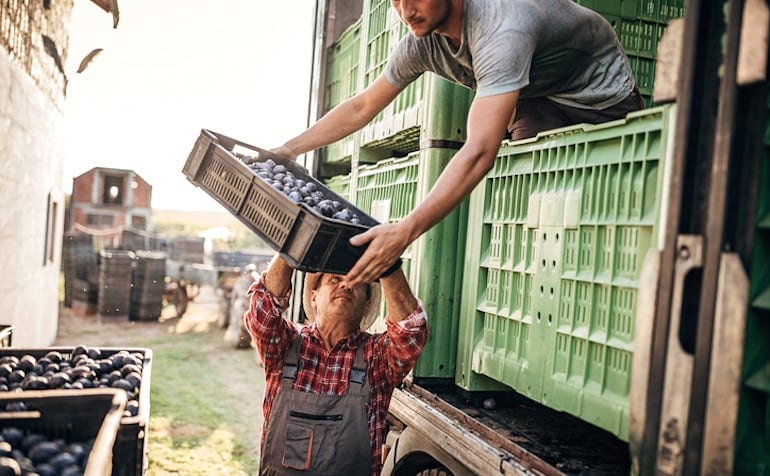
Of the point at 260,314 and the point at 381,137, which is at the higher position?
the point at 381,137

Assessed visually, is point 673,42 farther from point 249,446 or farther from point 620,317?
point 249,446

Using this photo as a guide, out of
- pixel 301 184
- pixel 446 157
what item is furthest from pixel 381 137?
pixel 301 184

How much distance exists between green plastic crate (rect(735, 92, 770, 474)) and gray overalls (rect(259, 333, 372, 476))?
144cm

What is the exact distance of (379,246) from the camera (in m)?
2.04

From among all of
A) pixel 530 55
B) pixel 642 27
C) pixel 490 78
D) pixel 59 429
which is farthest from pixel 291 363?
pixel 642 27

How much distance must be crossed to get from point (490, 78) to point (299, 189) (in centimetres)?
80

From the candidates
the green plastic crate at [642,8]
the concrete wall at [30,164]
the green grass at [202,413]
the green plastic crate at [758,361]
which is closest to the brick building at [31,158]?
the concrete wall at [30,164]

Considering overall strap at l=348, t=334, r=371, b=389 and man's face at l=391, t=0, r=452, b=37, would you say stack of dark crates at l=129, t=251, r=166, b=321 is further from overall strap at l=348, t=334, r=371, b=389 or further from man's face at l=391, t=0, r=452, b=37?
man's face at l=391, t=0, r=452, b=37

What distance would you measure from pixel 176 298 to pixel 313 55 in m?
12.2

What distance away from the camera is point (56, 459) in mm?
1855

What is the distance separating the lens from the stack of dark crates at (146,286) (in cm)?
1412

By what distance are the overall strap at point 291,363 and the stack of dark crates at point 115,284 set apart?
12.2 meters

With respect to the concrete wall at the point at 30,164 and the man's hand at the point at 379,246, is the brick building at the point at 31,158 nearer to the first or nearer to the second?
the concrete wall at the point at 30,164

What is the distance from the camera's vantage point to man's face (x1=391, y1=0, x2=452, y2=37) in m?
2.18
